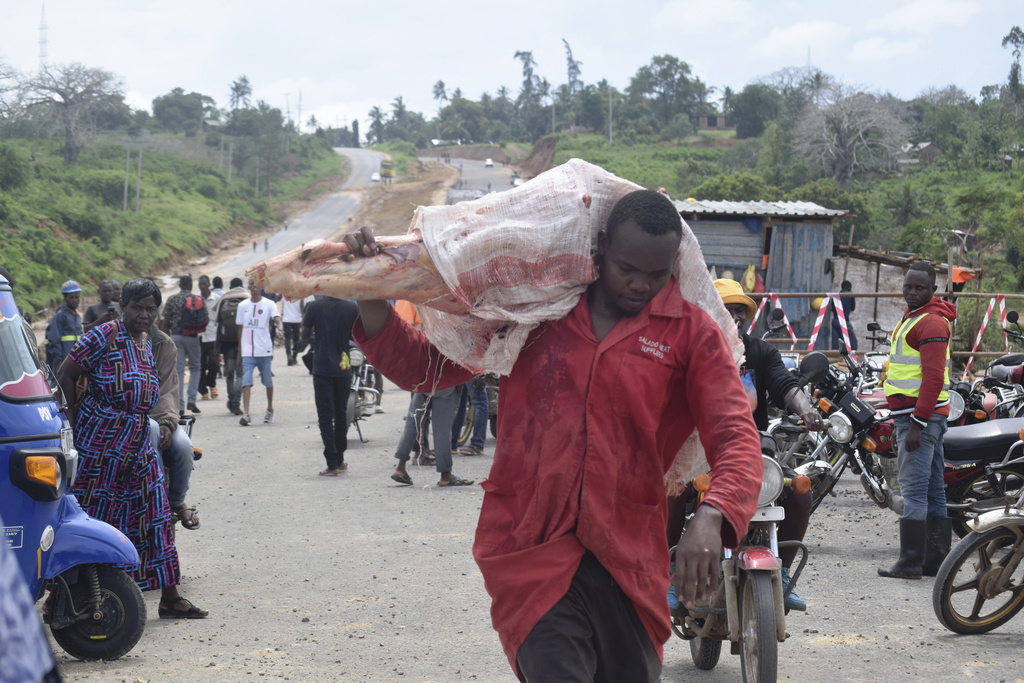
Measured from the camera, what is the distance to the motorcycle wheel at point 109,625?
5.04 metres

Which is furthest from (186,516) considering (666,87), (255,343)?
(666,87)

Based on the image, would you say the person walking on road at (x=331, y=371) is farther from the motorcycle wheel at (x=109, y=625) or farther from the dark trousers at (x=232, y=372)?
the motorcycle wheel at (x=109, y=625)

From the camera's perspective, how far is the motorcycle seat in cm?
738

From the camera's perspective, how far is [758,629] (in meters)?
4.15

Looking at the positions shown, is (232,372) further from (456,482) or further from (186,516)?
(186,516)

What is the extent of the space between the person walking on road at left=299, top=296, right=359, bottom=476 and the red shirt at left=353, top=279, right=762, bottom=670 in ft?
25.5

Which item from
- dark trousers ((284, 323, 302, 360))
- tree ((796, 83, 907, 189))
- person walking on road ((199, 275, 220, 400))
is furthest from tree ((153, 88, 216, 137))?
person walking on road ((199, 275, 220, 400))

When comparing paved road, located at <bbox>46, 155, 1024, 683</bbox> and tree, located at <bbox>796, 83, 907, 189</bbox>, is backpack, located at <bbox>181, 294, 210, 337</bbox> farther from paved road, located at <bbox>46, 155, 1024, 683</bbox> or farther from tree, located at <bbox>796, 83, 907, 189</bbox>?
tree, located at <bbox>796, 83, 907, 189</bbox>

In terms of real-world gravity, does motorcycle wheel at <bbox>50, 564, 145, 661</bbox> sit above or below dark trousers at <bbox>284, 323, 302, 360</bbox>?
above

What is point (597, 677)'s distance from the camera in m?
2.74

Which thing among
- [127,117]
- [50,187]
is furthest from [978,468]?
[127,117]

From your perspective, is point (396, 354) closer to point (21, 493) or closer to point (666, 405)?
point (666, 405)

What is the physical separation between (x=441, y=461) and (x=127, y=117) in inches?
3144

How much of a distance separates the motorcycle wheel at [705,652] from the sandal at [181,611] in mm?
2896
